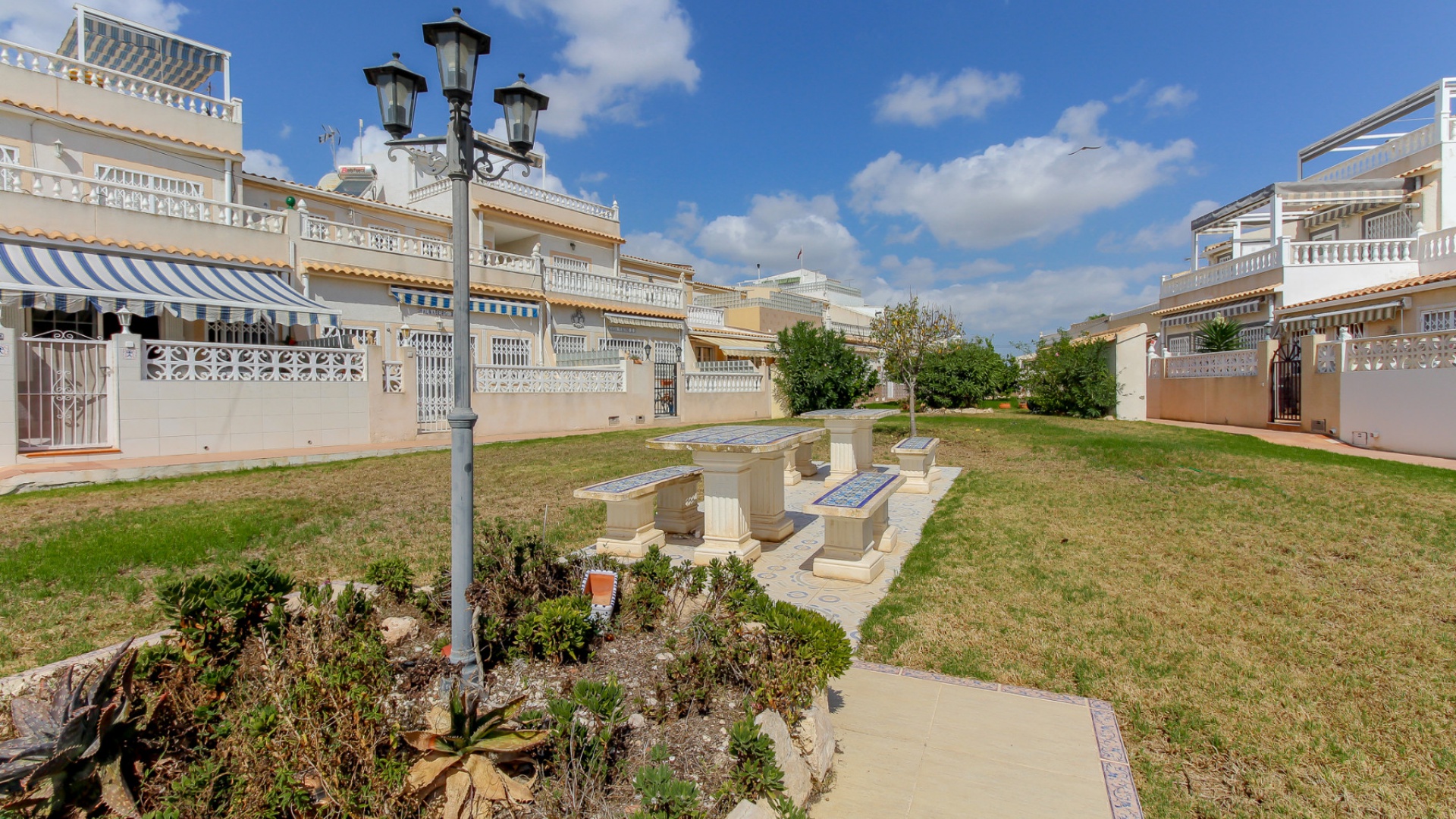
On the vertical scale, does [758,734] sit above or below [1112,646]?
above

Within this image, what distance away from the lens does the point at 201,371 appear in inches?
470

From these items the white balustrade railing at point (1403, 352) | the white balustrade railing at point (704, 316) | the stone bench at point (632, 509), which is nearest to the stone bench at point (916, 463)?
the stone bench at point (632, 509)

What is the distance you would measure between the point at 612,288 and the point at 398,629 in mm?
20339

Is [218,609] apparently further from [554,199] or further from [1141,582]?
[554,199]

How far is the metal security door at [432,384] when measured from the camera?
1538cm

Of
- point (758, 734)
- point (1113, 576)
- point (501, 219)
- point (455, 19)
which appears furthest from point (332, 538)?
point (501, 219)

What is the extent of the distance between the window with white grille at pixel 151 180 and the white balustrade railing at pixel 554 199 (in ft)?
25.7

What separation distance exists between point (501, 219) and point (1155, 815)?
24.0 m

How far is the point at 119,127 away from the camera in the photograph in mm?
15586

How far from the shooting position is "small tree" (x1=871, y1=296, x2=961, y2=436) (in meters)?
14.5

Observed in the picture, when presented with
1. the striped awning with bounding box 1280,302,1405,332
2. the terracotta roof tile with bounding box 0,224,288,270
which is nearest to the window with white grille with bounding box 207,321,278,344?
the terracotta roof tile with bounding box 0,224,288,270

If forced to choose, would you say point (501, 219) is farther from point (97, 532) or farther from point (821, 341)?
point (97, 532)

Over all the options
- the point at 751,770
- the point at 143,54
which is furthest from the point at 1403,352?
the point at 143,54

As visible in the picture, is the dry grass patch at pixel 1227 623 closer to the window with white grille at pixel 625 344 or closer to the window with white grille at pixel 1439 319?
the window with white grille at pixel 1439 319
